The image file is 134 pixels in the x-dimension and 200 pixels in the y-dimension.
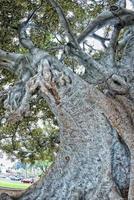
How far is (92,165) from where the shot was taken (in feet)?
19.8

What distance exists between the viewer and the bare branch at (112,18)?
5.98 meters

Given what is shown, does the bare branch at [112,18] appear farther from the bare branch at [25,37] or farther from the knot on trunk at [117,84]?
the knot on trunk at [117,84]

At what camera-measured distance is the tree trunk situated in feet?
19.3

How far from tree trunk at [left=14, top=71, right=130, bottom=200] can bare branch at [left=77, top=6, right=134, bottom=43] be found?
966 millimetres

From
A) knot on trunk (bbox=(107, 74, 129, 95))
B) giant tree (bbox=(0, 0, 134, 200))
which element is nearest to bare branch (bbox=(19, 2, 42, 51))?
giant tree (bbox=(0, 0, 134, 200))

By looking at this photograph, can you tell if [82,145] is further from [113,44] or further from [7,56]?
[7,56]

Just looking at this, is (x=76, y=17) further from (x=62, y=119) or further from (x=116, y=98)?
(x=116, y=98)

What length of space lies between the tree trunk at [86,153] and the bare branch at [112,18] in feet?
3.17

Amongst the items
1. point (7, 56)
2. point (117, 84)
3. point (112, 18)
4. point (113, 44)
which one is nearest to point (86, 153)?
point (117, 84)

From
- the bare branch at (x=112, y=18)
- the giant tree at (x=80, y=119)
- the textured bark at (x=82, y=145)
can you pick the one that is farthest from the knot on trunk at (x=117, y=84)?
the bare branch at (x=112, y=18)

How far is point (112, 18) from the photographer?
20.6 ft

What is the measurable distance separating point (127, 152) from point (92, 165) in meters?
0.59

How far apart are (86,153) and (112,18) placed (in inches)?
87.8

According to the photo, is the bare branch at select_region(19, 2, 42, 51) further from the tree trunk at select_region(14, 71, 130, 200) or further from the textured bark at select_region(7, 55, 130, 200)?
the tree trunk at select_region(14, 71, 130, 200)
